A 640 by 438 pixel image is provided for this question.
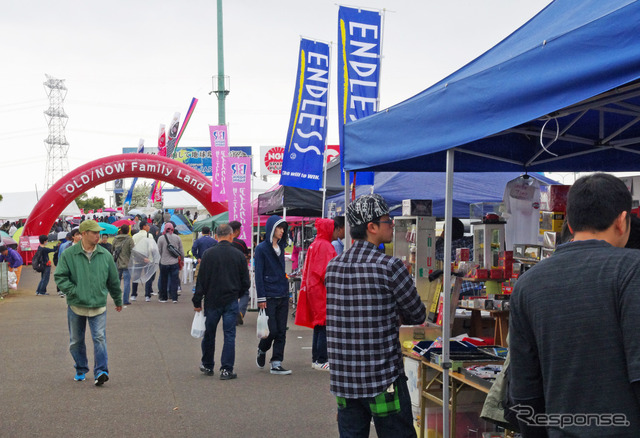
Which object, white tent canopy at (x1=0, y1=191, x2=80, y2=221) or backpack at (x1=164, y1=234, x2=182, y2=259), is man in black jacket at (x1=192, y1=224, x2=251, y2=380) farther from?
white tent canopy at (x1=0, y1=191, x2=80, y2=221)

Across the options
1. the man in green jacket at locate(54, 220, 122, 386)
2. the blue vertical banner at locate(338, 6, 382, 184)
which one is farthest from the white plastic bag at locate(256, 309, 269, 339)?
the blue vertical banner at locate(338, 6, 382, 184)

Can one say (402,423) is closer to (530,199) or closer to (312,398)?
(530,199)

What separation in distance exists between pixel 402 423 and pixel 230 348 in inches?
201

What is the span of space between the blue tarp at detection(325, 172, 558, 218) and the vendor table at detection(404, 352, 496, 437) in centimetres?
479

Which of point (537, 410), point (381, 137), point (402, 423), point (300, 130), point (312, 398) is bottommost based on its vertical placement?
point (312, 398)

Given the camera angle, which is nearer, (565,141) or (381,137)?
(381,137)

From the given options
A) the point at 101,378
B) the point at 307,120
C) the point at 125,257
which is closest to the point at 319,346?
the point at 101,378

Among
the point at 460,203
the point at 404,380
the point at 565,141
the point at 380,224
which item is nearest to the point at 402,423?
the point at 404,380

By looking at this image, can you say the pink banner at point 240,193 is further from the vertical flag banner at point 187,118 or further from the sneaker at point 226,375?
the vertical flag banner at point 187,118

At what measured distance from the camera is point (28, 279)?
2575 centimetres

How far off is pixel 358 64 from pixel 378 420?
6001mm

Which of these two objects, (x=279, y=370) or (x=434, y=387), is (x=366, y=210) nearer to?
(x=434, y=387)

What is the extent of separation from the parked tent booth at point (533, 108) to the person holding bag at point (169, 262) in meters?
11.8

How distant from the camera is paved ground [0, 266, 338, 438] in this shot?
6398 mm
